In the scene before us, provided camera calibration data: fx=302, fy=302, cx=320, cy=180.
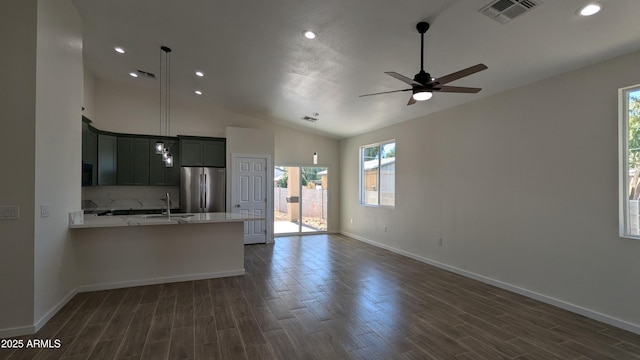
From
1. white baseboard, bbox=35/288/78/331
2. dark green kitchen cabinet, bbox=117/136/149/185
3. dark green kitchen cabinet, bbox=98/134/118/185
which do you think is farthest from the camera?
dark green kitchen cabinet, bbox=117/136/149/185

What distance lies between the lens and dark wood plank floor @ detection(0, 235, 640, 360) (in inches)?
99.9

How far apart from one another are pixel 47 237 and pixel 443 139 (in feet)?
17.9

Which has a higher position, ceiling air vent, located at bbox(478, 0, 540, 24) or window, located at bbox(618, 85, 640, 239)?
ceiling air vent, located at bbox(478, 0, 540, 24)

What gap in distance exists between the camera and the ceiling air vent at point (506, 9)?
2416 mm

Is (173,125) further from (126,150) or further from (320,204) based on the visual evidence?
(320,204)

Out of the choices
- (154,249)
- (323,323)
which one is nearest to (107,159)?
(154,249)

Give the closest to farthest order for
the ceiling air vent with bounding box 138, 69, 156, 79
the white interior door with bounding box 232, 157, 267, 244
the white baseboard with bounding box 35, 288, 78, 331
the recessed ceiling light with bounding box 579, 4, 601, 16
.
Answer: the recessed ceiling light with bounding box 579, 4, 601, 16
the white baseboard with bounding box 35, 288, 78, 331
the ceiling air vent with bounding box 138, 69, 156, 79
the white interior door with bounding box 232, 157, 267, 244

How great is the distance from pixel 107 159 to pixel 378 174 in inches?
229

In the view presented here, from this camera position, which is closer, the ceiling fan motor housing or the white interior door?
the ceiling fan motor housing

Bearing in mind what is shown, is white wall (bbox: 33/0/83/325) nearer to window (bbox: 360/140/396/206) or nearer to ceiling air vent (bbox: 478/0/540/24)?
ceiling air vent (bbox: 478/0/540/24)

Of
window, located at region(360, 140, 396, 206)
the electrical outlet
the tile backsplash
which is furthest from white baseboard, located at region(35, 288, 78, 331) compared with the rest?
window, located at region(360, 140, 396, 206)

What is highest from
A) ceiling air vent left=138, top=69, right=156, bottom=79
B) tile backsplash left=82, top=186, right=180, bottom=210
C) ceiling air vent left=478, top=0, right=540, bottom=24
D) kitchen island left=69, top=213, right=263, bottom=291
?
ceiling air vent left=138, top=69, right=156, bottom=79

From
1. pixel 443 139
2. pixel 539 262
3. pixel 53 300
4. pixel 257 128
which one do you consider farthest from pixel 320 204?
pixel 53 300

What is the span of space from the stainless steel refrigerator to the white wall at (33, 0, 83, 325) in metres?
2.62
